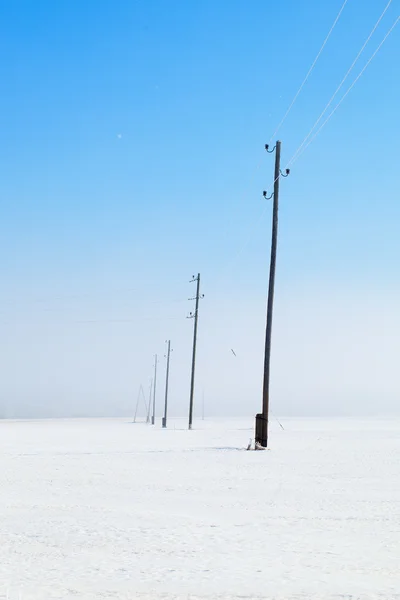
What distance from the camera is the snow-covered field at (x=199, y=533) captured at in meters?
4.36

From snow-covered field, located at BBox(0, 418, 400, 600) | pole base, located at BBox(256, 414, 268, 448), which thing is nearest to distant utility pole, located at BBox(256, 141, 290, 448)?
pole base, located at BBox(256, 414, 268, 448)

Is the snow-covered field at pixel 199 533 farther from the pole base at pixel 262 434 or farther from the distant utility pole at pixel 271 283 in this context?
the distant utility pole at pixel 271 283

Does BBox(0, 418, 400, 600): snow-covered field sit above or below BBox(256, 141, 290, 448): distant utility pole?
below

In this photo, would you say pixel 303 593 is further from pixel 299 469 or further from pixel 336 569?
pixel 299 469

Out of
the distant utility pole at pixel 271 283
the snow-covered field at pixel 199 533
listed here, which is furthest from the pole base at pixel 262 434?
the snow-covered field at pixel 199 533

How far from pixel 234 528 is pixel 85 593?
2.61 metres

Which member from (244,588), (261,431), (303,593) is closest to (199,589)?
(244,588)

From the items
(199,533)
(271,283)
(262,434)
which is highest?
(271,283)

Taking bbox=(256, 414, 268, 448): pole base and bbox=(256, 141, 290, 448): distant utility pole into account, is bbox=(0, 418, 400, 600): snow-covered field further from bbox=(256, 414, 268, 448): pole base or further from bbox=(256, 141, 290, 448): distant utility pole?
bbox=(256, 141, 290, 448): distant utility pole

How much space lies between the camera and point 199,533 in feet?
20.5

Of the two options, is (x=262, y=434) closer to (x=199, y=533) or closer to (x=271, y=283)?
(x=271, y=283)

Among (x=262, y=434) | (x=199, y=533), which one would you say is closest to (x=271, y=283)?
(x=262, y=434)

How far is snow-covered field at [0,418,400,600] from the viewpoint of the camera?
172 inches

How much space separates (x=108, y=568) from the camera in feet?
15.8
